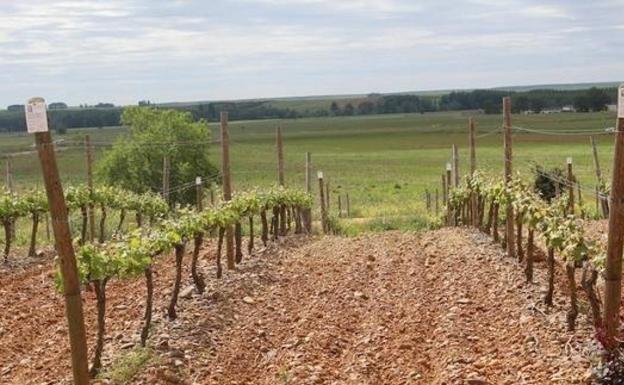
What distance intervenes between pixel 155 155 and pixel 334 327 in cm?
2407

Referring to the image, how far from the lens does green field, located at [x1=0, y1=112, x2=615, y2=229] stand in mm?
43969

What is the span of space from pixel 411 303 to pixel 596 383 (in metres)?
3.70

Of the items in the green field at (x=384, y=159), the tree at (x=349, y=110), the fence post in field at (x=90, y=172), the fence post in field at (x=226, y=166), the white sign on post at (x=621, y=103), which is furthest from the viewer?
the tree at (x=349, y=110)

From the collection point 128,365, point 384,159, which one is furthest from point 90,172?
point 384,159

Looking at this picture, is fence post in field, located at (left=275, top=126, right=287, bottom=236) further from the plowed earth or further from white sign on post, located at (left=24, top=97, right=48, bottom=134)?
white sign on post, located at (left=24, top=97, right=48, bottom=134)

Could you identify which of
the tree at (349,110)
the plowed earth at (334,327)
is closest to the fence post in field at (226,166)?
the plowed earth at (334,327)

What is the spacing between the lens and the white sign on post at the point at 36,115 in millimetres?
5734

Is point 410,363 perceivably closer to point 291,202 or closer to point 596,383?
point 596,383

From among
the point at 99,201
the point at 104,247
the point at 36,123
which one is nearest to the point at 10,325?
the point at 104,247

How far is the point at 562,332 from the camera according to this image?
765cm

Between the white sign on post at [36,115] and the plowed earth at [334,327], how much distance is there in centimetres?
245

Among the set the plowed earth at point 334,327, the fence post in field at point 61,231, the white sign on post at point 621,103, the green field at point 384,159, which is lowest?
the green field at point 384,159

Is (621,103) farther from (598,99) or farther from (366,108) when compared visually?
(366,108)

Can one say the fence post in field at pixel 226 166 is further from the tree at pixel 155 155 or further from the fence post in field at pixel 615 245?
the tree at pixel 155 155
